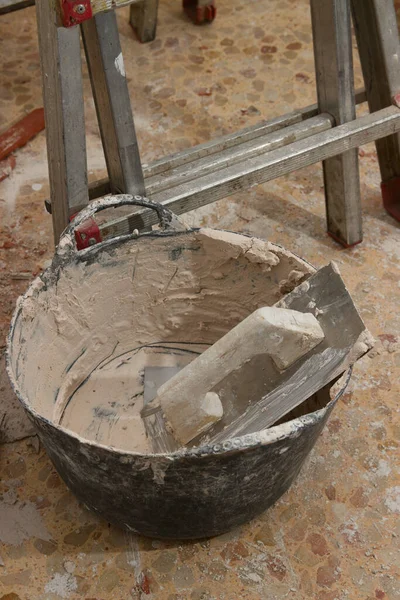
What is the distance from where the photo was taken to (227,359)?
67.1 inches

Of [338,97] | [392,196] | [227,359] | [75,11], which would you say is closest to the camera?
[75,11]

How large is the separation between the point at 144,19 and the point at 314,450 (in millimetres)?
1995

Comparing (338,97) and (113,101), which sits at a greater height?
(113,101)

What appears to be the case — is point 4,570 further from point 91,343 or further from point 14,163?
point 14,163

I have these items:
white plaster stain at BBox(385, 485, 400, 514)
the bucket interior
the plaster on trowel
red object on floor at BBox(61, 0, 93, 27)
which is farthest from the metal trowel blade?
red object on floor at BBox(61, 0, 93, 27)

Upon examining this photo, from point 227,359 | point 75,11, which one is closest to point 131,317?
point 227,359

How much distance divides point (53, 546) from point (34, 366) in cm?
43

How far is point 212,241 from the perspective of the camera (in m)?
1.89

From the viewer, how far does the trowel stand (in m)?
1.66

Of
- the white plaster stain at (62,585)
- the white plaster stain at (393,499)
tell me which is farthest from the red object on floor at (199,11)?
the white plaster stain at (62,585)

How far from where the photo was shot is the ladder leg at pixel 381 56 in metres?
2.13

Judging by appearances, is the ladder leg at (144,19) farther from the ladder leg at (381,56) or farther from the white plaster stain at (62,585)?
the white plaster stain at (62,585)

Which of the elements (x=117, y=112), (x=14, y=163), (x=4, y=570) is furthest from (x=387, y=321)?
(x=14, y=163)

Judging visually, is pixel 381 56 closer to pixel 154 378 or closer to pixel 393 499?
pixel 154 378
